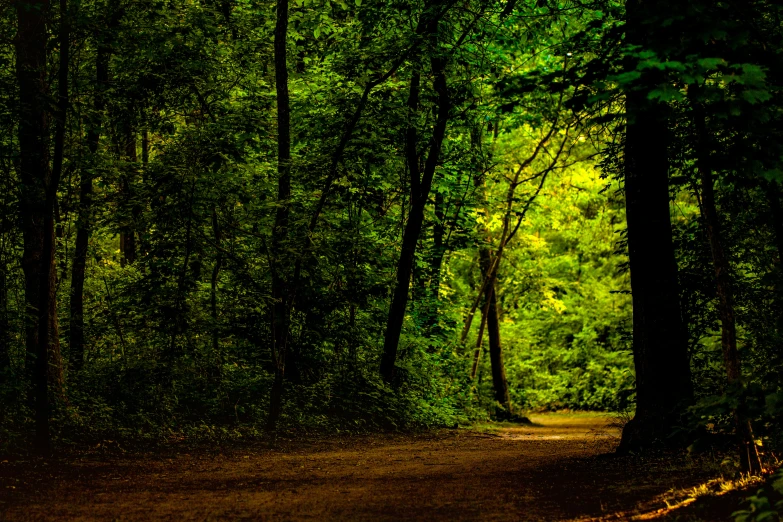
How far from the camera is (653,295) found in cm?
1027

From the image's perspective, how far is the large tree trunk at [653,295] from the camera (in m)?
10.1

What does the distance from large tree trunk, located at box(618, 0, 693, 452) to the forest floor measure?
31.5 inches

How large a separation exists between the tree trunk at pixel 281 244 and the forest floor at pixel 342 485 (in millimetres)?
1689

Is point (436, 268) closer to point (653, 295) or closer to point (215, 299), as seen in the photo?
point (215, 299)

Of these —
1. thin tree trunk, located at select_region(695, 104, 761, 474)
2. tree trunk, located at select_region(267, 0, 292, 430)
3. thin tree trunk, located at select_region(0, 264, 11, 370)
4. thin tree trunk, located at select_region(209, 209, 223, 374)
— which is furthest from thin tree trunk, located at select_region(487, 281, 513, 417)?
thin tree trunk, located at select_region(695, 104, 761, 474)

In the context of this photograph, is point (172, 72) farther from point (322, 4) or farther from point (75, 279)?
point (75, 279)

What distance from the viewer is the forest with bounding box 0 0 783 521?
7.05 metres

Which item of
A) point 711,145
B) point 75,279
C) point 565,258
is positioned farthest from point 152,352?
point 565,258

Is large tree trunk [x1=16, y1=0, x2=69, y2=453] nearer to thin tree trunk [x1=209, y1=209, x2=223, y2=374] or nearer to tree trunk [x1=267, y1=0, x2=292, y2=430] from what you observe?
thin tree trunk [x1=209, y1=209, x2=223, y2=374]

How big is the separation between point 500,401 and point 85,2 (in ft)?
62.6

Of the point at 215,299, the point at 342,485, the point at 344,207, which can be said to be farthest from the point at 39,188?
the point at 344,207

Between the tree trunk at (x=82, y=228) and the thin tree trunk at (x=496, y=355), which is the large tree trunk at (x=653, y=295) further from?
the thin tree trunk at (x=496, y=355)

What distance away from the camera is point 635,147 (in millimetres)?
10469

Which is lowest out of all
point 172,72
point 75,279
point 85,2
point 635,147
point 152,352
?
point 152,352
